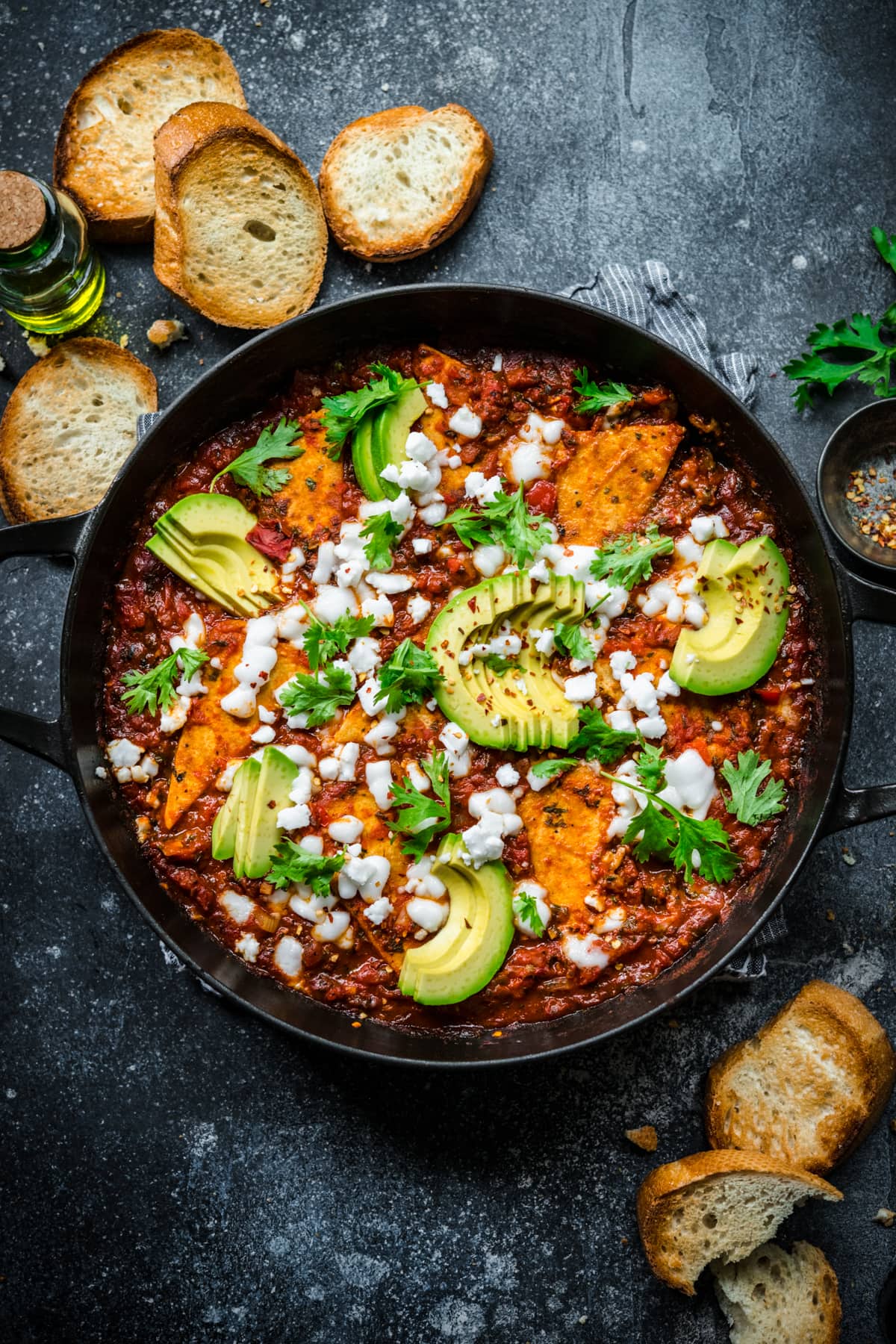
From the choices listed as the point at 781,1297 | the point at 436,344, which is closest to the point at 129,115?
the point at 436,344

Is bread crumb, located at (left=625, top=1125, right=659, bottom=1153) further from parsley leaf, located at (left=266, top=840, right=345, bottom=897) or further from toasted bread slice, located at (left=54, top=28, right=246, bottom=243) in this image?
toasted bread slice, located at (left=54, top=28, right=246, bottom=243)

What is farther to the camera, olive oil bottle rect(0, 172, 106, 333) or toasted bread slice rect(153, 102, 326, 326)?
toasted bread slice rect(153, 102, 326, 326)

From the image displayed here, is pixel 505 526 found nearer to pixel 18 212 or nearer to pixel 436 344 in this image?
pixel 436 344

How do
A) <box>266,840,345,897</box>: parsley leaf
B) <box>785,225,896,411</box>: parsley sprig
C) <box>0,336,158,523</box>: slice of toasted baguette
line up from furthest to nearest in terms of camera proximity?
<box>0,336,158,523</box>: slice of toasted baguette < <box>785,225,896,411</box>: parsley sprig < <box>266,840,345,897</box>: parsley leaf

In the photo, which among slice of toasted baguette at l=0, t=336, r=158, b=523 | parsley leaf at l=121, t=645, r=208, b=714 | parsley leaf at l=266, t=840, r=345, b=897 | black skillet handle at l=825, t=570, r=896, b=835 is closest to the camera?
→ black skillet handle at l=825, t=570, r=896, b=835

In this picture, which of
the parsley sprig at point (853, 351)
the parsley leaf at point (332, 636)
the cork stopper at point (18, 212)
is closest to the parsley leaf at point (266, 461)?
the parsley leaf at point (332, 636)

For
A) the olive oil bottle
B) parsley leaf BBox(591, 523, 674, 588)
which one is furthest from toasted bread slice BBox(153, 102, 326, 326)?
parsley leaf BBox(591, 523, 674, 588)
